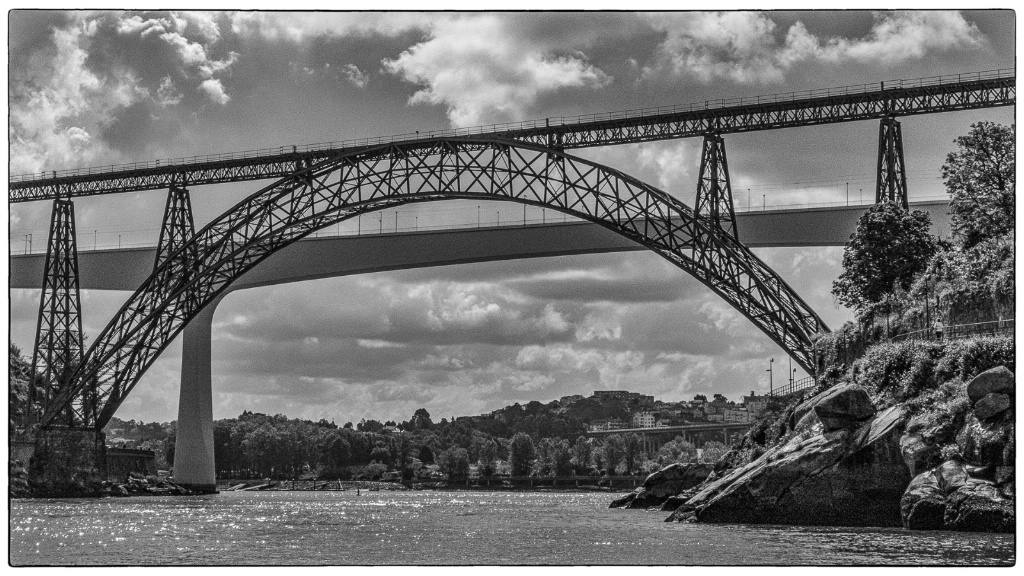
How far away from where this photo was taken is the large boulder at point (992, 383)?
3119 cm

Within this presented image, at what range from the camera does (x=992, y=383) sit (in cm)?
3147

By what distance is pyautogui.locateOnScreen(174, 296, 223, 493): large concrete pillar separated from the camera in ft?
252

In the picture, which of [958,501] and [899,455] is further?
[899,455]

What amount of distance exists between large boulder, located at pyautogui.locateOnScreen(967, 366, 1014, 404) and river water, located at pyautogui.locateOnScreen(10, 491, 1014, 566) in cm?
349

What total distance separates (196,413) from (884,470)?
5177 cm

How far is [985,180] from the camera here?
4247 centimetres

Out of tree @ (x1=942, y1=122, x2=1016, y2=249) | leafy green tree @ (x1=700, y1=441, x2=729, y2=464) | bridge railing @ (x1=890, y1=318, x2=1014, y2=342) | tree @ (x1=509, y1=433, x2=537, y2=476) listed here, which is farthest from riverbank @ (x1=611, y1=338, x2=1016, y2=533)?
tree @ (x1=509, y1=433, x2=537, y2=476)

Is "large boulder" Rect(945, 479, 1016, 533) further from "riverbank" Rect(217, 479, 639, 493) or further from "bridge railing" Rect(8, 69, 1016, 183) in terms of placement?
"riverbank" Rect(217, 479, 639, 493)

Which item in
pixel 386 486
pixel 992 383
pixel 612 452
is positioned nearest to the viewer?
Answer: pixel 992 383

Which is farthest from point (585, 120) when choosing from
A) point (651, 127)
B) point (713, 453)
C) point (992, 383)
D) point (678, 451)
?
point (678, 451)

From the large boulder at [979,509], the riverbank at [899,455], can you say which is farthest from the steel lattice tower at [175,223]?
the large boulder at [979,509]

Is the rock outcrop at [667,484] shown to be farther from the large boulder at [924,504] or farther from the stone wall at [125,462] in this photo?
the stone wall at [125,462]

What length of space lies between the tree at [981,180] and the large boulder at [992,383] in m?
11.0

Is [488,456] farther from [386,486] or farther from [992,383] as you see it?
[992,383]
